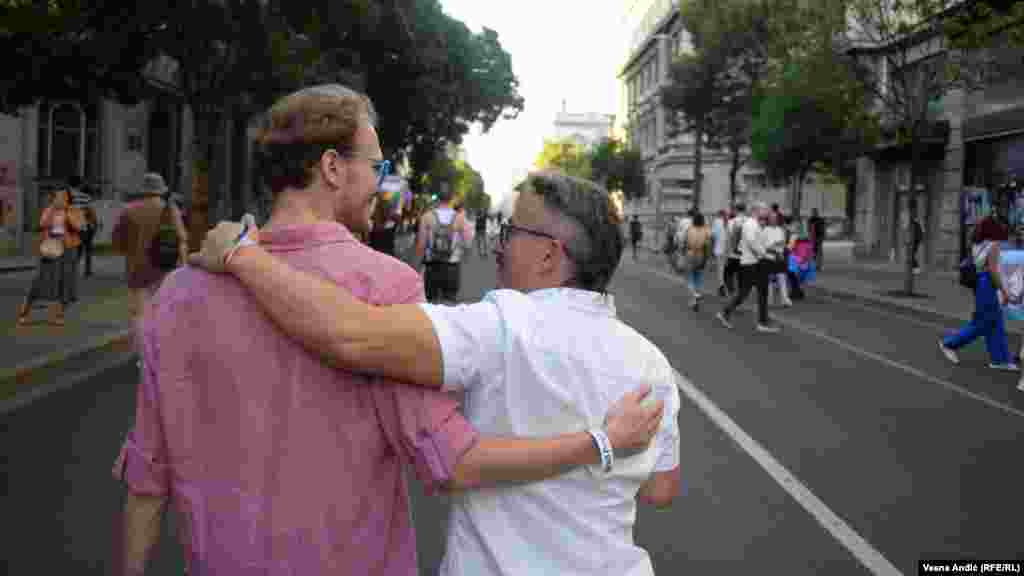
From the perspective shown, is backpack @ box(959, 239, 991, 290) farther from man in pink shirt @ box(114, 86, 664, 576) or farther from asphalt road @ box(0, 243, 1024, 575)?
man in pink shirt @ box(114, 86, 664, 576)

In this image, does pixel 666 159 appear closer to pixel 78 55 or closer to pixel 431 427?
pixel 78 55

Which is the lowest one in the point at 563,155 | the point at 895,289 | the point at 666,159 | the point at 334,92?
the point at 895,289

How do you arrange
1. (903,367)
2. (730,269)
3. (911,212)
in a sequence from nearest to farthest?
1. (903,367)
2. (730,269)
3. (911,212)

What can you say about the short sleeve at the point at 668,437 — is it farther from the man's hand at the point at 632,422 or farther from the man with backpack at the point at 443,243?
the man with backpack at the point at 443,243

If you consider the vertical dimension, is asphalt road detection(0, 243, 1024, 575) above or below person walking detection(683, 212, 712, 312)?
below

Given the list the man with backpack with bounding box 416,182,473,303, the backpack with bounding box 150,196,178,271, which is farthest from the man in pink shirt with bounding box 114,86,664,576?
the man with backpack with bounding box 416,182,473,303

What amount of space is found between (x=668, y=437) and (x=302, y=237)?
0.76 metres

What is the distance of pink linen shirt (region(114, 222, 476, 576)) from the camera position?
1867mm

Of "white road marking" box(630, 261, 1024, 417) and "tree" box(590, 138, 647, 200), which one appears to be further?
"tree" box(590, 138, 647, 200)

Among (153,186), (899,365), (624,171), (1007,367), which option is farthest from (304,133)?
(624,171)

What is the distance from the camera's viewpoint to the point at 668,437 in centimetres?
202

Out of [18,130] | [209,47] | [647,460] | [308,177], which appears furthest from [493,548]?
[18,130]

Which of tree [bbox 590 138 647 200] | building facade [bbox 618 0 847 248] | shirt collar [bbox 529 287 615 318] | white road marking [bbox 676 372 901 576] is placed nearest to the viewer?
shirt collar [bbox 529 287 615 318]

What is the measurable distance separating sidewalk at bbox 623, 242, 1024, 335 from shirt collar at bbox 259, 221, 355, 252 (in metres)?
14.8
